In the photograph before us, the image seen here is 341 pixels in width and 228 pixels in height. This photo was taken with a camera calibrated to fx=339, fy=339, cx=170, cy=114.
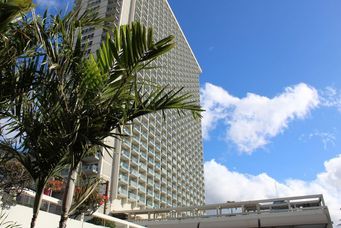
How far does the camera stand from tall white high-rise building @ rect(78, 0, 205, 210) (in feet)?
162

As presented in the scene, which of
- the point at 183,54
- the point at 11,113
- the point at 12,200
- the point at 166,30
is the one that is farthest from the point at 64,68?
the point at 183,54

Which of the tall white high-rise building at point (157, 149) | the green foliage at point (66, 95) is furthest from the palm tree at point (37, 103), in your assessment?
the tall white high-rise building at point (157, 149)

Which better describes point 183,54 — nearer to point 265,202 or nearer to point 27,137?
point 265,202

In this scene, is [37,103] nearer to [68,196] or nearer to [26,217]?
[68,196]

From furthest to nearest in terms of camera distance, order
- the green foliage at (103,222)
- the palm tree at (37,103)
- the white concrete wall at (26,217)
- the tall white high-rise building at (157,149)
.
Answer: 1. the tall white high-rise building at (157,149)
2. the green foliage at (103,222)
3. the white concrete wall at (26,217)
4. the palm tree at (37,103)

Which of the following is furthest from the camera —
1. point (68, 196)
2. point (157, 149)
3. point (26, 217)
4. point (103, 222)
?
point (157, 149)

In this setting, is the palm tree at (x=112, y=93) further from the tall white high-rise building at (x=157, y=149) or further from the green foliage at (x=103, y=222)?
the tall white high-rise building at (x=157, y=149)

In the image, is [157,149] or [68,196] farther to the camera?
[157,149]

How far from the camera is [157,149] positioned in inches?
2525

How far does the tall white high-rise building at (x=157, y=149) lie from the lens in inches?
1943

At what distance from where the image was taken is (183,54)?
297 feet

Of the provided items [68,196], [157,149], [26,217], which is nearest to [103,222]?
[26,217]

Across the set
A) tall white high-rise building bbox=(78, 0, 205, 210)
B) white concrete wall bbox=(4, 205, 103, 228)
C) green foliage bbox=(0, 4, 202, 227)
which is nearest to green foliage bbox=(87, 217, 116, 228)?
white concrete wall bbox=(4, 205, 103, 228)

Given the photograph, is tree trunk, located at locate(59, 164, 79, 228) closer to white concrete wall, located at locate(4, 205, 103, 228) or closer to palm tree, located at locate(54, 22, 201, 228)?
palm tree, located at locate(54, 22, 201, 228)
